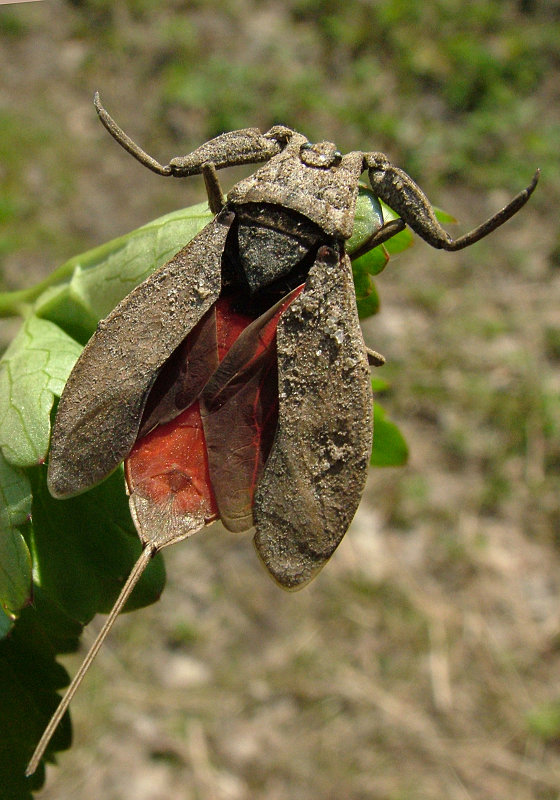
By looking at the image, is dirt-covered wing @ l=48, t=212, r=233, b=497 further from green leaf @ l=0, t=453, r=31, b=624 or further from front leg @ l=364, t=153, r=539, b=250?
front leg @ l=364, t=153, r=539, b=250

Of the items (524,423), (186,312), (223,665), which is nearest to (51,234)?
(223,665)

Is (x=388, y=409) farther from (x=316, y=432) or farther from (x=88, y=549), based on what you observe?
(x=88, y=549)

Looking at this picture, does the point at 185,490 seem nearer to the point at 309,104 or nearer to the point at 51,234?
the point at 51,234

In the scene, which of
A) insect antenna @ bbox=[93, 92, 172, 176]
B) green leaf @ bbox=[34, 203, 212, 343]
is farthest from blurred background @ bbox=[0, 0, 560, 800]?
insect antenna @ bbox=[93, 92, 172, 176]

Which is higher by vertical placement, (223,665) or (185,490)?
(185,490)

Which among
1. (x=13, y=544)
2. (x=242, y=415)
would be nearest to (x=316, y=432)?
(x=242, y=415)

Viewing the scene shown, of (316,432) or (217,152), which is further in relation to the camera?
(217,152)

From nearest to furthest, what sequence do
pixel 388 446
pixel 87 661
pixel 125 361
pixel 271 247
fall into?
pixel 87 661 < pixel 125 361 < pixel 271 247 < pixel 388 446
